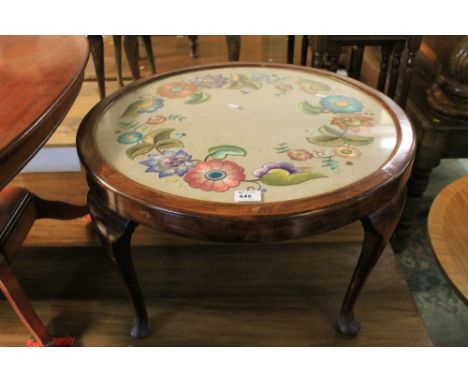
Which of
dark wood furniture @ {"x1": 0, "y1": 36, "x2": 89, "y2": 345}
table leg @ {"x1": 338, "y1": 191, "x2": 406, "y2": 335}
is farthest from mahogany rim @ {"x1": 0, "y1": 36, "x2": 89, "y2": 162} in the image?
table leg @ {"x1": 338, "y1": 191, "x2": 406, "y2": 335}

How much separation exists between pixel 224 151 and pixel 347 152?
0.22 m

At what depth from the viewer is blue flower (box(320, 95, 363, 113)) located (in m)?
0.94

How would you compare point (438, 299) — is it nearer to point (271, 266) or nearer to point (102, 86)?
point (271, 266)

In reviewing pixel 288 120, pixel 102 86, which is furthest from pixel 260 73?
pixel 102 86

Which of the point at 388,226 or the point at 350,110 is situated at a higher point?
the point at 350,110

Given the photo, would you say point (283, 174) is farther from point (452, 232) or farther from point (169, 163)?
point (452, 232)

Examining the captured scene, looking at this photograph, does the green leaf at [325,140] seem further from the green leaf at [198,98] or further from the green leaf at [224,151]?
the green leaf at [198,98]

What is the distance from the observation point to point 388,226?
80 cm

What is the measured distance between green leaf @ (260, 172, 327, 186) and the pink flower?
0.04 metres

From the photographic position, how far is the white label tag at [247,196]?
69 cm

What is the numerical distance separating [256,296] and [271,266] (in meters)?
0.12

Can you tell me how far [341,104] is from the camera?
3.18 feet

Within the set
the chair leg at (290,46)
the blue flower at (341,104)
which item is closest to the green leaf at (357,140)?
the blue flower at (341,104)

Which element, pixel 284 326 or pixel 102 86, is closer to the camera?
pixel 284 326
